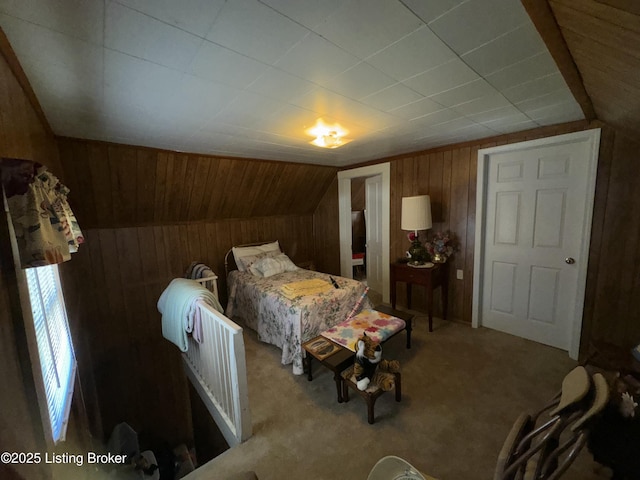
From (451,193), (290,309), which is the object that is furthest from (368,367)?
(451,193)

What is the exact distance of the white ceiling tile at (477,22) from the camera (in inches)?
37.0

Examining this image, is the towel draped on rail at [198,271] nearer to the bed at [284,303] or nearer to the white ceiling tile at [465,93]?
the bed at [284,303]

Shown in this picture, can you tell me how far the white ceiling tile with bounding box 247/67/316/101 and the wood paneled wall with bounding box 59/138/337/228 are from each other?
68.6 inches

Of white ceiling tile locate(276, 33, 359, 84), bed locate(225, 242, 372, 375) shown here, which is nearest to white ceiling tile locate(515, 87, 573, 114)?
white ceiling tile locate(276, 33, 359, 84)

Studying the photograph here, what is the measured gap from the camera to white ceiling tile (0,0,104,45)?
863 millimetres

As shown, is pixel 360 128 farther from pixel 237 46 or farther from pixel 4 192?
pixel 4 192

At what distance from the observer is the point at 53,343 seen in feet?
5.16

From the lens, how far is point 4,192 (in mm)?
920

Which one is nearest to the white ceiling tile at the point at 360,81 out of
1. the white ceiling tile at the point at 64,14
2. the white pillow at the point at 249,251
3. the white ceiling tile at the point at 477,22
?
the white ceiling tile at the point at 477,22

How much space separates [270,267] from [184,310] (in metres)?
1.45

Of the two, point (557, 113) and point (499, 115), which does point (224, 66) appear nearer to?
point (499, 115)

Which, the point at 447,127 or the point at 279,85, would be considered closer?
the point at 279,85

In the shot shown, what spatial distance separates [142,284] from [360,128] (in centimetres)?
321

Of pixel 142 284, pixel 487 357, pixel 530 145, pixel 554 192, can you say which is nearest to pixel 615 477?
pixel 487 357
